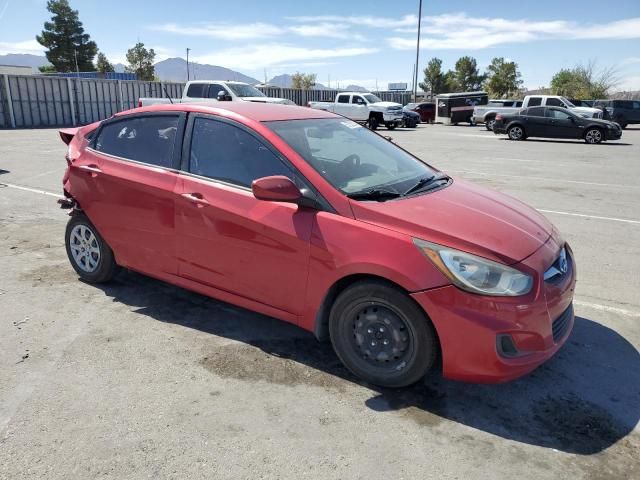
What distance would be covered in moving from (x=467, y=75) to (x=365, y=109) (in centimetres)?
6279

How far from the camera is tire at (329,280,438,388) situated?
2.95 metres

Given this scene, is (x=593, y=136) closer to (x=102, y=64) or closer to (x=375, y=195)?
(x=375, y=195)

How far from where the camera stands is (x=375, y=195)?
3.33m

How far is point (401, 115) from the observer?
28.8 metres

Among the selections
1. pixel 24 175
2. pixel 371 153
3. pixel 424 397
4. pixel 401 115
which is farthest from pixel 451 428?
pixel 401 115

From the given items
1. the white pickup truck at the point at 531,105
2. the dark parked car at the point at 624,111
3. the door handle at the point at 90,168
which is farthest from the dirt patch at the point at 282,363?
the dark parked car at the point at 624,111

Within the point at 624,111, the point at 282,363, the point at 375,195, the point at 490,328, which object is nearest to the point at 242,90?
the point at 375,195

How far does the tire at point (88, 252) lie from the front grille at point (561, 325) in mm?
3593

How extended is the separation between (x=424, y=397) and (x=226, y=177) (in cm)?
199

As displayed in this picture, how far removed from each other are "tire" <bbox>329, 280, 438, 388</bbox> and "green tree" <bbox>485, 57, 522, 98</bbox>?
2755 inches

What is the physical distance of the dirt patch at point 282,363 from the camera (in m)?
3.30

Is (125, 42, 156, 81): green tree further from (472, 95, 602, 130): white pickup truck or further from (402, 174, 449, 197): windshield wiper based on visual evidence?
(402, 174, 449, 197): windshield wiper

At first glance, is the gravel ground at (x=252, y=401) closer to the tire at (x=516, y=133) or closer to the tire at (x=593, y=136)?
the tire at (x=593, y=136)

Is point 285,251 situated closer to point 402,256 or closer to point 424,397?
point 402,256
